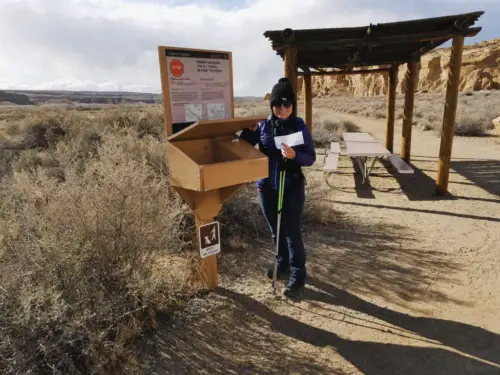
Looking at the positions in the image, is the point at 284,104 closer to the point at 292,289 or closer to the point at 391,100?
the point at 292,289

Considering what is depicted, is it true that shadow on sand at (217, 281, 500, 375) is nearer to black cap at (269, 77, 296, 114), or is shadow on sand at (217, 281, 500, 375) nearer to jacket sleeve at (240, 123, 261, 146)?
jacket sleeve at (240, 123, 261, 146)

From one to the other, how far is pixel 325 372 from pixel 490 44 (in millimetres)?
64903

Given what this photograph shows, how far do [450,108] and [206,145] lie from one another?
195 inches

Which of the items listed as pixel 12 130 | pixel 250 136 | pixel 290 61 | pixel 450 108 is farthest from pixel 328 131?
pixel 250 136

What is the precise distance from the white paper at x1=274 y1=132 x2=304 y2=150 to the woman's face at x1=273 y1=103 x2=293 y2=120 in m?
0.17

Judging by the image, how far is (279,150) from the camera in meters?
3.12

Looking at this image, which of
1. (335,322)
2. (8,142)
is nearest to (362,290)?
(335,322)

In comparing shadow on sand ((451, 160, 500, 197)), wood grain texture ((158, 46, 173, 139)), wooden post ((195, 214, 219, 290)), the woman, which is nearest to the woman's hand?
the woman

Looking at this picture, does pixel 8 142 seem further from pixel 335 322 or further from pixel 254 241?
pixel 335 322

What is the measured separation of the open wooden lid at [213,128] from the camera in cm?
261

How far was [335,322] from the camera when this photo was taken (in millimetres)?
3020

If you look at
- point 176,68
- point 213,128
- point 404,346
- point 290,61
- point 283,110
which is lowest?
point 404,346

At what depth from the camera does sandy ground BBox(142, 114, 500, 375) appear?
8.41 feet

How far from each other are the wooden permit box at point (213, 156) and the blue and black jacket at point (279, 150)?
0.14 metres
